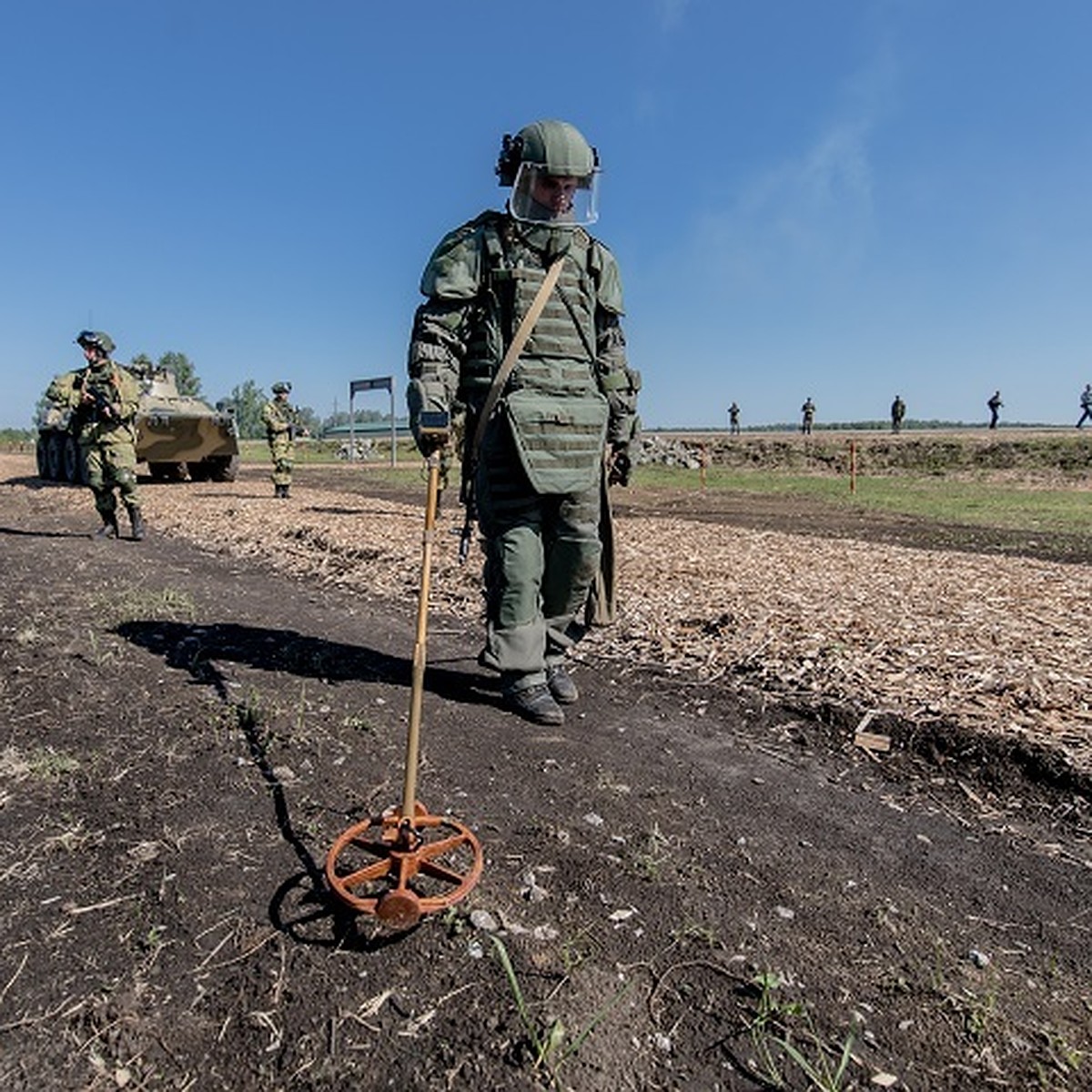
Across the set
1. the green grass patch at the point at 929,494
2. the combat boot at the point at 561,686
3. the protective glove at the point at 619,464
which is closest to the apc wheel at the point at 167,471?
the green grass patch at the point at 929,494

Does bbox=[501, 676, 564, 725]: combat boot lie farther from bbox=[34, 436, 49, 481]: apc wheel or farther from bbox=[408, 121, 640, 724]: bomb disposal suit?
bbox=[34, 436, 49, 481]: apc wheel

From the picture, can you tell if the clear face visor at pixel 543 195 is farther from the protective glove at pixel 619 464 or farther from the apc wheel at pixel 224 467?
the apc wheel at pixel 224 467

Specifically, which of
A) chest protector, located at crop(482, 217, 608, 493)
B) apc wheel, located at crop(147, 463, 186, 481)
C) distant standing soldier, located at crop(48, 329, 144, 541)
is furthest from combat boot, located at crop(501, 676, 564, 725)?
apc wheel, located at crop(147, 463, 186, 481)

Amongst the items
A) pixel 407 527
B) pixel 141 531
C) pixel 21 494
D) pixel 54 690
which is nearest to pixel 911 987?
pixel 54 690

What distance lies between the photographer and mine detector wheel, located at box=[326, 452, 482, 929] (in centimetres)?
210

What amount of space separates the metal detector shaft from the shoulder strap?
2.08 feet

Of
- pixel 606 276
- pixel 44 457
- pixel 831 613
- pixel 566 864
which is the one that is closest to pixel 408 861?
pixel 566 864

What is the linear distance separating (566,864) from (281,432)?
15.2 m

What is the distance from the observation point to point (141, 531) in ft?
33.4

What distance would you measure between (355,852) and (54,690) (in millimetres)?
2118

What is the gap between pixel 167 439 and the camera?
1936 centimetres

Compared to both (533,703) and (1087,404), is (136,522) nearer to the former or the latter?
(533,703)

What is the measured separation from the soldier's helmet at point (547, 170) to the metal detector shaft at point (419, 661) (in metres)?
1.33

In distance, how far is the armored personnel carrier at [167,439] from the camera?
63.2ft
